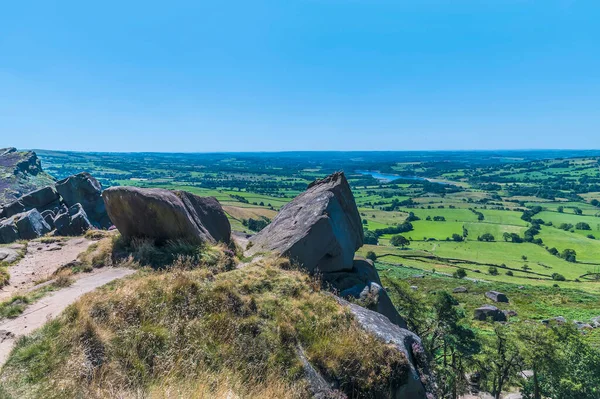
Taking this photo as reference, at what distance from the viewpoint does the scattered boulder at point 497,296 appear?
73438 millimetres

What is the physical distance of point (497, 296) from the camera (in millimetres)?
74000

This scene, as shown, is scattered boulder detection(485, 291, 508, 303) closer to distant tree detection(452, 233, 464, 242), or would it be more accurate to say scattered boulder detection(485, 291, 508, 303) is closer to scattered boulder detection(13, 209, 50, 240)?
distant tree detection(452, 233, 464, 242)

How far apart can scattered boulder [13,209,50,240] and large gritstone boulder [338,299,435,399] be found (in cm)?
3150

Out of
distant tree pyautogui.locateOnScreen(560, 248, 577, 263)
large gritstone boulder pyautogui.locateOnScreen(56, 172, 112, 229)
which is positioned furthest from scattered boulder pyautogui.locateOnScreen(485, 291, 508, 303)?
large gritstone boulder pyautogui.locateOnScreen(56, 172, 112, 229)

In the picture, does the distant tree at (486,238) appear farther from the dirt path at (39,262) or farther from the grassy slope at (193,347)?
the dirt path at (39,262)

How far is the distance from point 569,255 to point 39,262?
147 m

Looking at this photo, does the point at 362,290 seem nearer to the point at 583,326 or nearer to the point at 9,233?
the point at 9,233

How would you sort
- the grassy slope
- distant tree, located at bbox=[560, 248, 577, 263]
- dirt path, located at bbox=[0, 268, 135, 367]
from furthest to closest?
distant tree, located at bbox=[560, 248, 577, 263], dirt path, located at bbox=[0, 268, 135, 367], the grassy slope

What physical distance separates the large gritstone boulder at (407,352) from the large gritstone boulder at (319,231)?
609 cm

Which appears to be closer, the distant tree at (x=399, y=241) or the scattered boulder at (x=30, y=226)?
the scattered boulder at (x=30, y=226)

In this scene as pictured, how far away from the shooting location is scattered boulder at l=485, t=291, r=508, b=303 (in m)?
73.4

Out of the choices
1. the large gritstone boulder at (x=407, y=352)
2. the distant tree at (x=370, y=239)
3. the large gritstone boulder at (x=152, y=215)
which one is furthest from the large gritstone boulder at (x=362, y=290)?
the distant tree at (x=370, y=239)

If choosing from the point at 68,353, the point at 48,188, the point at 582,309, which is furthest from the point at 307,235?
the point at 582,309

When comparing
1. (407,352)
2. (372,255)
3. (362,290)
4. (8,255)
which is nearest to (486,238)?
(372,255)
